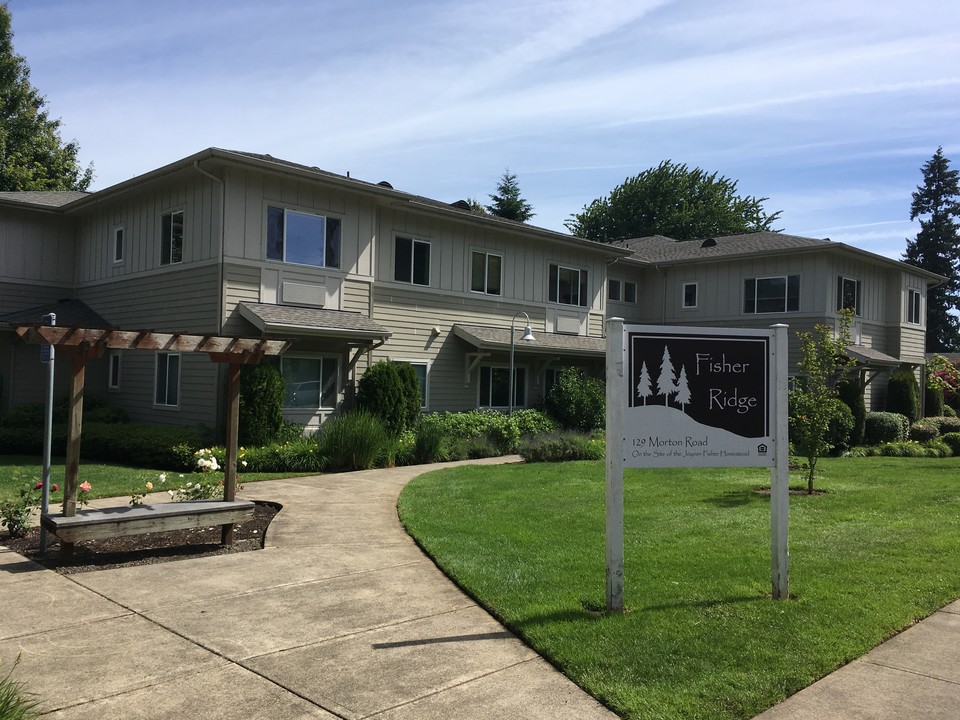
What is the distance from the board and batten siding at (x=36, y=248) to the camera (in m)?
21.2

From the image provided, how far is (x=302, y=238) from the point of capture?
1819 cm

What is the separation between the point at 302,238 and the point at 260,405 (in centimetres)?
405

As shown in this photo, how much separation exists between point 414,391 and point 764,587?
13039 millimetres

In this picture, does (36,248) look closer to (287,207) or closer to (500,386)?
(287,207)

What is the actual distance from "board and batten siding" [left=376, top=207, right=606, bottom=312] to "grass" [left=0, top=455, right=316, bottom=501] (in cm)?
766

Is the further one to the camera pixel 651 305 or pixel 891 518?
pixel 651 305

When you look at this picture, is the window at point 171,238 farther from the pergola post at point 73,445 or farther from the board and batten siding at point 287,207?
the pergola post at point 73,445

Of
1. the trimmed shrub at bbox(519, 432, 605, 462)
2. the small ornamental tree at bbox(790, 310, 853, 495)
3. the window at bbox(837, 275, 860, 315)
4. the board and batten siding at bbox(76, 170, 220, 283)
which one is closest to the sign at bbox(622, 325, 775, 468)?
the small ornamental tree at bbox(790, 310, 853, 495)

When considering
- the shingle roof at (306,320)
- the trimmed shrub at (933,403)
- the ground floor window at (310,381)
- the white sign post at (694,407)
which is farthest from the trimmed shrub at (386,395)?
the trimmed shrub at (933,403)

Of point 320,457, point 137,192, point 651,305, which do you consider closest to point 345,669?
point 320,457

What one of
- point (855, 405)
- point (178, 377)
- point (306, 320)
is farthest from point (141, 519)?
point (855, 405)

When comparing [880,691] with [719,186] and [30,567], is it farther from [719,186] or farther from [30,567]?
[719,186]

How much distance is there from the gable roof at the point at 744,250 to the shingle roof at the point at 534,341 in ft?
13.3

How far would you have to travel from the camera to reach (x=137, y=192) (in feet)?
63.7
